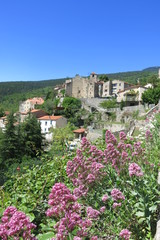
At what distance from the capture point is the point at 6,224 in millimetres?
1361

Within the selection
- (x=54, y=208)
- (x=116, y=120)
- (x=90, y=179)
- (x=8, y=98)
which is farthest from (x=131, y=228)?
(x=8, y=98)

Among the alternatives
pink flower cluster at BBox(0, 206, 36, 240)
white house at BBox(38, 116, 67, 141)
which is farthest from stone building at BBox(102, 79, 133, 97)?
pink flower cluster at BBox(0, 206, 36, 240)

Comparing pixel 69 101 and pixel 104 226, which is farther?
pixel 69 101

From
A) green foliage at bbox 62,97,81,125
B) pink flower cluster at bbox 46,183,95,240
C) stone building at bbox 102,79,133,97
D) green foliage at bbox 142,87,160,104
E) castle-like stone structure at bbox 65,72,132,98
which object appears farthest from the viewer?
castle-like stone structure at bbox 65,72,132,98

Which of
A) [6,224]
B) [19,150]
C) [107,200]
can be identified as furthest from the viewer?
[19,150]

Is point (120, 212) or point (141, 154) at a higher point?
point (141, 154)

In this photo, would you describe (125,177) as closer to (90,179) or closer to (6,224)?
(90,179)

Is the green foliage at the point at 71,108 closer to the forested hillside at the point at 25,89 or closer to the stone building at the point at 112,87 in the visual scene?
the stone building at the point at 112,87

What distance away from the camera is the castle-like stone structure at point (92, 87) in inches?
2586

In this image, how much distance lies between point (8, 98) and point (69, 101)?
73.2m

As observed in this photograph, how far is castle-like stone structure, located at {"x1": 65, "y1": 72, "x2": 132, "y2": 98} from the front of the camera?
65688 millimetres

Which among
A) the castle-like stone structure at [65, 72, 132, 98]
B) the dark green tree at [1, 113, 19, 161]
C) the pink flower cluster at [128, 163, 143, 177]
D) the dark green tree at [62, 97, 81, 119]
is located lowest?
the dark green tree at [1, 113, 19, 161]

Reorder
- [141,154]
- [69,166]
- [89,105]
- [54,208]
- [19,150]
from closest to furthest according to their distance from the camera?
[54,208], [69,166], [141,154], [19,150], [89,105]

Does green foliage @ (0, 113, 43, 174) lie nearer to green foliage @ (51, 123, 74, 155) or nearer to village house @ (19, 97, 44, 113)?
green foliage @ (51, 123, 74, 155)
